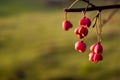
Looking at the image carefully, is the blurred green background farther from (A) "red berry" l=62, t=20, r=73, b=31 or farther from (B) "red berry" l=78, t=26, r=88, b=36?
(B) "red berry" l=78, t=26, r=88, b=36

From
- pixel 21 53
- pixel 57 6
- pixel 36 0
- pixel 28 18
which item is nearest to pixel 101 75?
pixel 21 53

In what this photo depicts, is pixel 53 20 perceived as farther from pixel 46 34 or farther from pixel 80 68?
pixel 80 68

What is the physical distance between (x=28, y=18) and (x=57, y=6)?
199cm

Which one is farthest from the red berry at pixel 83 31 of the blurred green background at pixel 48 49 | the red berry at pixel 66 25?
the blurred green background at pixel 48 49

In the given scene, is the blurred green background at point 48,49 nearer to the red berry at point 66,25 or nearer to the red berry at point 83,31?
the red berry at point 66,25

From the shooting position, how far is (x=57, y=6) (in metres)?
17.9

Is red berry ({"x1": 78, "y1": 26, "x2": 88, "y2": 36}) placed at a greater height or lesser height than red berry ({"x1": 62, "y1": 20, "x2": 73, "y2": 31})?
lesser

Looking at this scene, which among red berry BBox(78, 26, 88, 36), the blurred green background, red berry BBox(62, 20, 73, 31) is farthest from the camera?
the blurred green background

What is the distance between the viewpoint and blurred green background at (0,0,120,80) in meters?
9.84

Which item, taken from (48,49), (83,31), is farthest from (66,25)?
(48,49)

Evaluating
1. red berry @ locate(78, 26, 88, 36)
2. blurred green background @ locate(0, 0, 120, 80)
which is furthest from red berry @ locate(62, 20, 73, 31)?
Result: blurred green background @ locate(0, 0, 120, 80)

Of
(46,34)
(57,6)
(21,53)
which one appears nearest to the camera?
(21,53)

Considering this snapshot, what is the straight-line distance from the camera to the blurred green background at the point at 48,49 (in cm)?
984

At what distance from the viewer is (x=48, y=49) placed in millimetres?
11875
